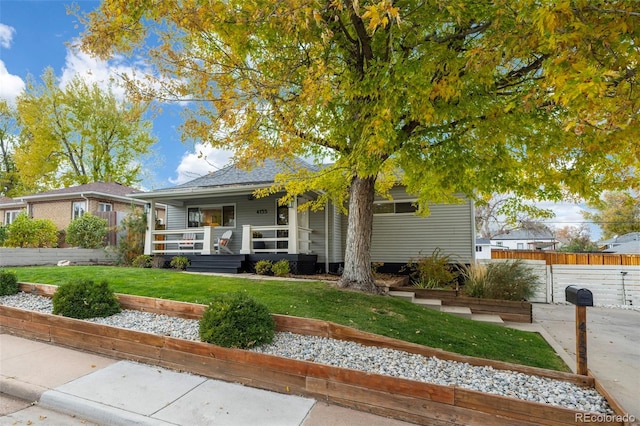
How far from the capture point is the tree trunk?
7.45 m

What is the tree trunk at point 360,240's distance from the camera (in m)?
7.45

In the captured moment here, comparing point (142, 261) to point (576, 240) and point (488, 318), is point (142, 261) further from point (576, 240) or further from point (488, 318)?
point (576, 240)

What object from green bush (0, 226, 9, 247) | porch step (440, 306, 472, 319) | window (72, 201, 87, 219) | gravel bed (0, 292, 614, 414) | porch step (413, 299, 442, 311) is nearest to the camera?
gravel bed (0, 292, 614, 414)

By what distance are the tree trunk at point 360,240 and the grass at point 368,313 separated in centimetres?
62

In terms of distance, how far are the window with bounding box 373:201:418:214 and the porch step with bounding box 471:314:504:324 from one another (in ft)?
17.7

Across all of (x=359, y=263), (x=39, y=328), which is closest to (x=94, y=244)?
(x=39, y=328)

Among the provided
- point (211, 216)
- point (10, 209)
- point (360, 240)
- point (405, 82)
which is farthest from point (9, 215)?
point (405, 82)

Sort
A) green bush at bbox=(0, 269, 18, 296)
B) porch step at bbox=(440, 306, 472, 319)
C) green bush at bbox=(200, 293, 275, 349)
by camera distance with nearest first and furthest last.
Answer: green bush at bbox=(200, 293, 275, 349)
green bush at bbox=(0, 269, 18, 296)
porch step at bbox=(440, 306, 472, 319)

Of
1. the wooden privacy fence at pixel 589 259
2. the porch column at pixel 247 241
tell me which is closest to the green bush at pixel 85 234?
the porch column at pixel 247 241

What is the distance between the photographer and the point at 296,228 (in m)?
10.8

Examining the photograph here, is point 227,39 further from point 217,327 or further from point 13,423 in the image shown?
point 13,423

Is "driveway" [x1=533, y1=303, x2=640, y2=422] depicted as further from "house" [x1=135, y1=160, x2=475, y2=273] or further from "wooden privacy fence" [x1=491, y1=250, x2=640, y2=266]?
"house" [x1=135, y1=160, x2=475, y2=273]

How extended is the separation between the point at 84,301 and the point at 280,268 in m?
5.55

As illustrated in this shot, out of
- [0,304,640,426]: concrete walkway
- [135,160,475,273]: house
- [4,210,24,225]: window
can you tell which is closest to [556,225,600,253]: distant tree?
[135,160,475,273]: house
